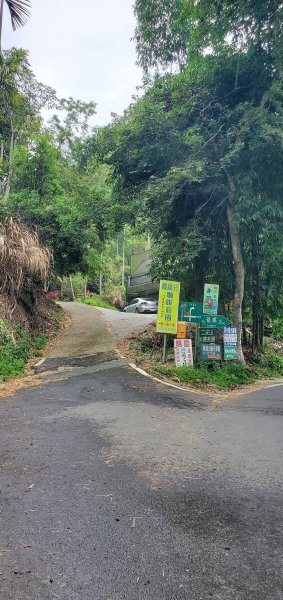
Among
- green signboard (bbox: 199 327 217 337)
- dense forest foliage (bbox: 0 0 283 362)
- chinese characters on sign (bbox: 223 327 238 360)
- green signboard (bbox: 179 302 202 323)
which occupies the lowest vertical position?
chinese characters on sign (bbox: 223 327 238 360)

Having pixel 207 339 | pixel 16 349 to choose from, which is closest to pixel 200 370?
pixel 207 339

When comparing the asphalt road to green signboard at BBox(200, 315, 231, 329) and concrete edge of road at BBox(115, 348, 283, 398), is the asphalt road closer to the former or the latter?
concrete edge of road at BBox(115, 348, 283, 398)

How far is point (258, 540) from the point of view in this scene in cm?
256

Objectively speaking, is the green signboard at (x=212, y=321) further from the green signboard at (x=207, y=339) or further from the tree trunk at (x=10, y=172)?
the tree trunk at (x=10, y=172)

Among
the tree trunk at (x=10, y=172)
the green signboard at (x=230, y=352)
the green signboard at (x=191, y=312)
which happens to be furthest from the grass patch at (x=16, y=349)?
the green signboard at (x=230, y=352)

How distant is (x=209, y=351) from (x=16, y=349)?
15.7ft

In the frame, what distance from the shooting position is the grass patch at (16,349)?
8.16 metres

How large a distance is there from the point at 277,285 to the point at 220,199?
306 cm

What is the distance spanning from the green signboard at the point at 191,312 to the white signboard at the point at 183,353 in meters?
0.56

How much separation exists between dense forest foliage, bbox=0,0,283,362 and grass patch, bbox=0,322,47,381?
3536mm

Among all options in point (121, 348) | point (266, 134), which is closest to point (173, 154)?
point (266, 134)

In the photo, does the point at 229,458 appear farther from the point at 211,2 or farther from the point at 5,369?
the point at 211,2

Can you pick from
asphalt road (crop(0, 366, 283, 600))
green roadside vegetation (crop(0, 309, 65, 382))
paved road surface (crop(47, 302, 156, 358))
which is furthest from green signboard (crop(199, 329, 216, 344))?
green roadside vegetation (crop(0, 309, 65, 382))

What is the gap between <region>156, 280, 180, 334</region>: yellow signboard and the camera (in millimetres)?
8961
